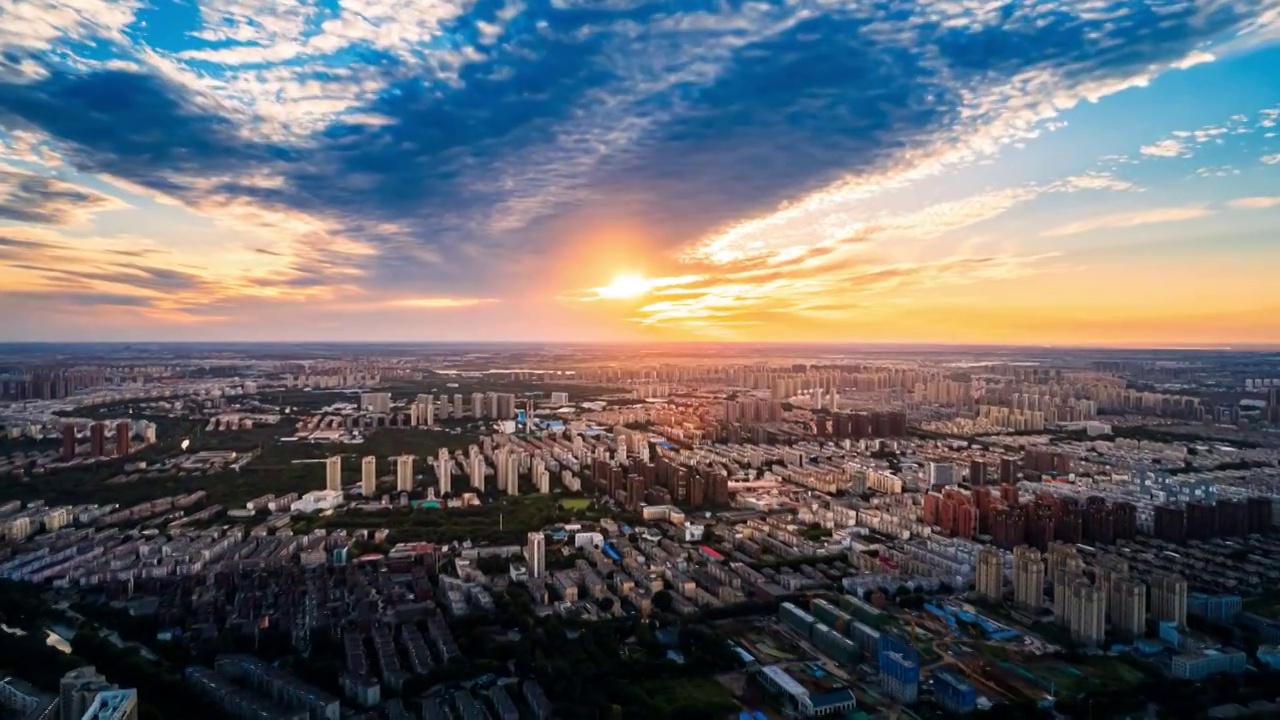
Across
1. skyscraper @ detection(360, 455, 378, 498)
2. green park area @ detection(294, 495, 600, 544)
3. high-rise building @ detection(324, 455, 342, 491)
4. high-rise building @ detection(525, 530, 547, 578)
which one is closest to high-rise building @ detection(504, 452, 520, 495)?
green park area @ detection(294, 495, 600, 544)

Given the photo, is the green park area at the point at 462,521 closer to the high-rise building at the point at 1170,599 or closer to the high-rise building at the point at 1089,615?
the high-rise building at the point at 1089,615

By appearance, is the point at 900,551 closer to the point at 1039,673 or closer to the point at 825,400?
the point at 1039,673

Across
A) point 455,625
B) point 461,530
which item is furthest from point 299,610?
point 461,530

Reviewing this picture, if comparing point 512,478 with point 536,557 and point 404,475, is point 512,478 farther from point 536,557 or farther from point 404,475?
point 536,557

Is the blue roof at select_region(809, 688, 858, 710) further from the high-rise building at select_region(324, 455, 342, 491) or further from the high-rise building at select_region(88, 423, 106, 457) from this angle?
the high-rise building at select_region(88, 423, 106, 457)

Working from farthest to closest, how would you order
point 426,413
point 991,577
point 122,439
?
A: point 426,413 < point 122,439 < point 991,577

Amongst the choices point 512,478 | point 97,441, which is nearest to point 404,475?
point 512,478
